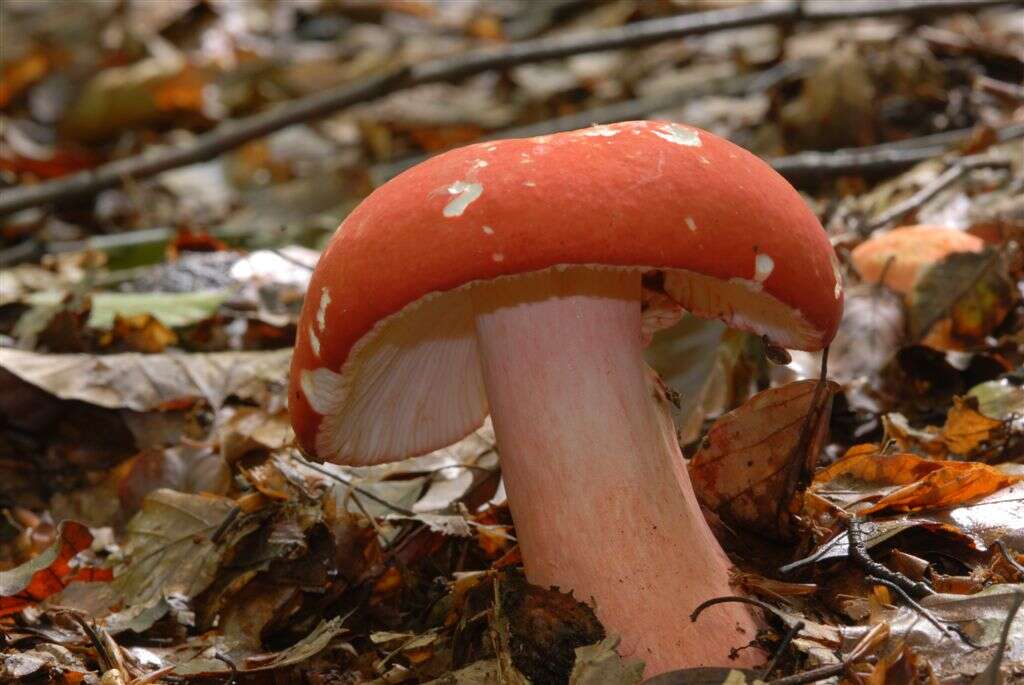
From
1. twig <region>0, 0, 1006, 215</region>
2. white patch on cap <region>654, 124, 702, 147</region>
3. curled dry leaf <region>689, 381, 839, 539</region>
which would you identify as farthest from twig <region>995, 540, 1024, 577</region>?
twig <region>0, 0, 1006, 215</region>

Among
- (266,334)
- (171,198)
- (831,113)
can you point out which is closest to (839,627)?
(266,334)

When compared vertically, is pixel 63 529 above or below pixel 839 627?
below

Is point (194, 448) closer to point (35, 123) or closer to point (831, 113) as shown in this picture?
point (831, 113)

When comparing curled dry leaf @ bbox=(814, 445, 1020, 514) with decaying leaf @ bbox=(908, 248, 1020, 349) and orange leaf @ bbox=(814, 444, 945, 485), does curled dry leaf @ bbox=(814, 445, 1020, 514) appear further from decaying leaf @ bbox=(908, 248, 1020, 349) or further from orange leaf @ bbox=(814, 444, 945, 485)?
decaying leaf @ bbox=(908, 248, 1020, 349)

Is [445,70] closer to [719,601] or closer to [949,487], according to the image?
[949,487]

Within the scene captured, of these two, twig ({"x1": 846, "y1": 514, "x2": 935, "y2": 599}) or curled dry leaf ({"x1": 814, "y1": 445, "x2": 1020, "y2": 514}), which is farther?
curled dry leaf ({"x1": 814, "y1": 445, "x2": 1020, "y2": 514})

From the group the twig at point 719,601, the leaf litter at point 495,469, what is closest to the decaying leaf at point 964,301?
the leaf litter at point 495,469

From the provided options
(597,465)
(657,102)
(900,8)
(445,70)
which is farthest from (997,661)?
(657,102)

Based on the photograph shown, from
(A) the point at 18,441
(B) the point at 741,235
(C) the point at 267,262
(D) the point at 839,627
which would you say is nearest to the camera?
(B) the point at 741,235
